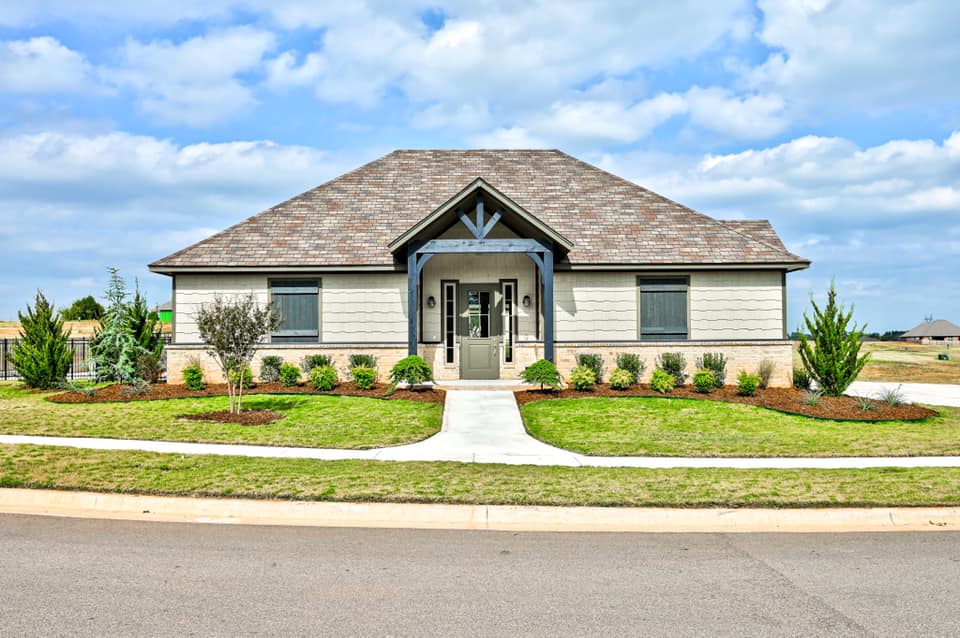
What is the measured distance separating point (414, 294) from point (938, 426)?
41.0 ft

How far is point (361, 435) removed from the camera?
12.1 meters

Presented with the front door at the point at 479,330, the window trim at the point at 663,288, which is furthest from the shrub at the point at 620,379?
the front door at the point at 479,330

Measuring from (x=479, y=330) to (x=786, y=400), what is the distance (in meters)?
8.64

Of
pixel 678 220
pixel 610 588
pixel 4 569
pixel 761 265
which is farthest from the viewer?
pixel 678 220

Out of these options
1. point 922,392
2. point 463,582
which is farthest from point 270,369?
point 922,392

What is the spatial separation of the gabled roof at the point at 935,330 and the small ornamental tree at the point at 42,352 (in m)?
83.1

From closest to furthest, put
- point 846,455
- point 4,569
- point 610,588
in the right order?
point 610,588 → point 4,569 → point 846,455

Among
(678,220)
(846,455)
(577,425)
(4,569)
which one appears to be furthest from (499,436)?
(678,220)

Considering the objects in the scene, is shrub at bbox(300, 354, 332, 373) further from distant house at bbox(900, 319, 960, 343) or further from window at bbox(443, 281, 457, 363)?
distant house at bbox(900, 319, 960, 343)

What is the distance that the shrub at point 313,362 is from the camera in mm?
19312

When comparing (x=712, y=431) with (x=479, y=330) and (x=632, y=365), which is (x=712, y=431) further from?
(x=479, y=330)

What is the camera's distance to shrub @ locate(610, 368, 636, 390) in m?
17.7

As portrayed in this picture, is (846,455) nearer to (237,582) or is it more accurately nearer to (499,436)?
(499,436)

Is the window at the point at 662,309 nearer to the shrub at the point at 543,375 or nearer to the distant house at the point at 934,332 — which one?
the shrub at the point at 543,375
